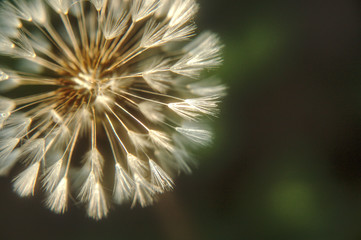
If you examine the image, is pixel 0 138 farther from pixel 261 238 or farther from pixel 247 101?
pixel 261 238

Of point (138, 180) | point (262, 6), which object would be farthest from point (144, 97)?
point (262, 6)

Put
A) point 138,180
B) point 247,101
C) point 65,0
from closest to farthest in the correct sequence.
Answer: point 65,0
point 138,180
point 247,101

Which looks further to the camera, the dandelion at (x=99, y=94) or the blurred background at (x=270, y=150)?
the blurred background at (x=270, y=150)

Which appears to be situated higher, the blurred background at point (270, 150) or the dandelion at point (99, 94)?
the dandelion at point (99, 94)

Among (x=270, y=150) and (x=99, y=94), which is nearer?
(x=99, y=94)
